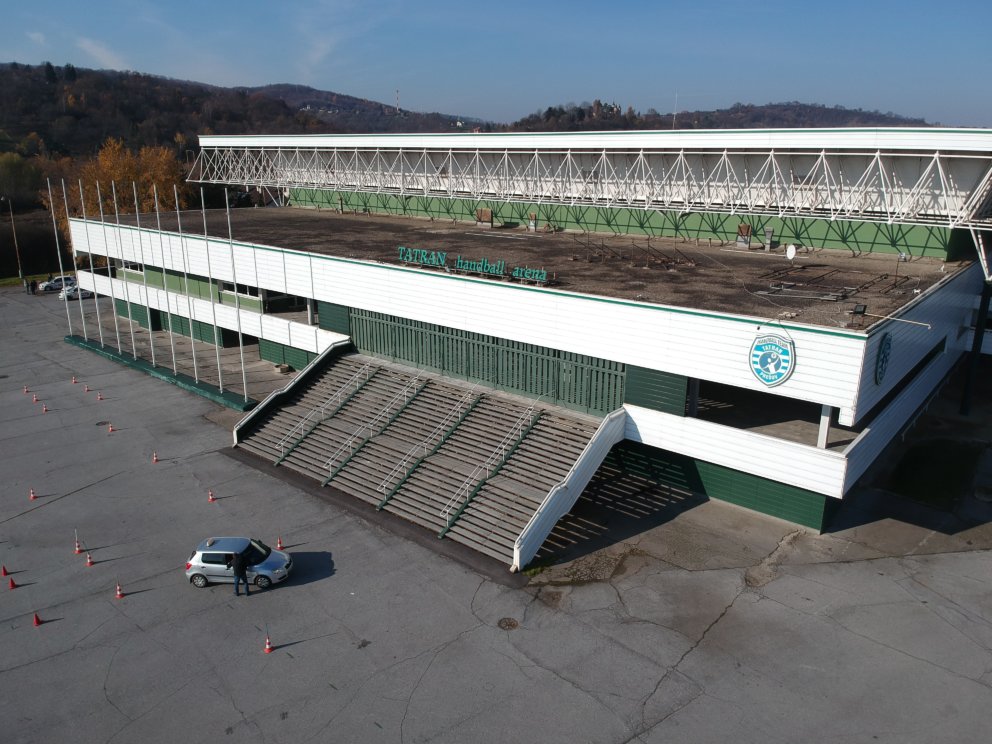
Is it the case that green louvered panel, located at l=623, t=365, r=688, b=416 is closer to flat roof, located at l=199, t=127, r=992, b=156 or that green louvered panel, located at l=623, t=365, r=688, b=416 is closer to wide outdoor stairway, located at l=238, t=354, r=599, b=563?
wide outdoor stairway, located at l=238, t=354, r=599, b=563

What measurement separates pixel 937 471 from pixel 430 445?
74.8ft

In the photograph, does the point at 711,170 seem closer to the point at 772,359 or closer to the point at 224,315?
the point at 772,359

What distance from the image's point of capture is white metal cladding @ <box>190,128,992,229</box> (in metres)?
35.9

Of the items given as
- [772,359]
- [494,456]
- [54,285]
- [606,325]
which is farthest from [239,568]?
[54,285]

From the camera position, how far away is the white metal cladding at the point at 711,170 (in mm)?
35875

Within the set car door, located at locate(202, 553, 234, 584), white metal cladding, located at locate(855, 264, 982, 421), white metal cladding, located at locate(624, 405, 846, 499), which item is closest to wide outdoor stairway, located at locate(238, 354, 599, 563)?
white metal cladding, located at locate(624, 405, 846, 499)

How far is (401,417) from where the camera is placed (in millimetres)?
32094

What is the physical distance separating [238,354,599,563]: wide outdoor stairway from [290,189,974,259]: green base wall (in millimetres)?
20231

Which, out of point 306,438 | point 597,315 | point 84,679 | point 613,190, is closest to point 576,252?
point 613,190

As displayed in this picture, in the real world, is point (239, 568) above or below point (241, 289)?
below

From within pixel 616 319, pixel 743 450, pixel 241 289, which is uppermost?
pixel 616 319

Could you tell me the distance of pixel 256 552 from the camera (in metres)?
22.5

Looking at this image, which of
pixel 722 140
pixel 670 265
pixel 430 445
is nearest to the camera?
pixel 430 445

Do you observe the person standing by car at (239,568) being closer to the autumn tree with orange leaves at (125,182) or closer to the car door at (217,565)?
the car door at (217,565)
